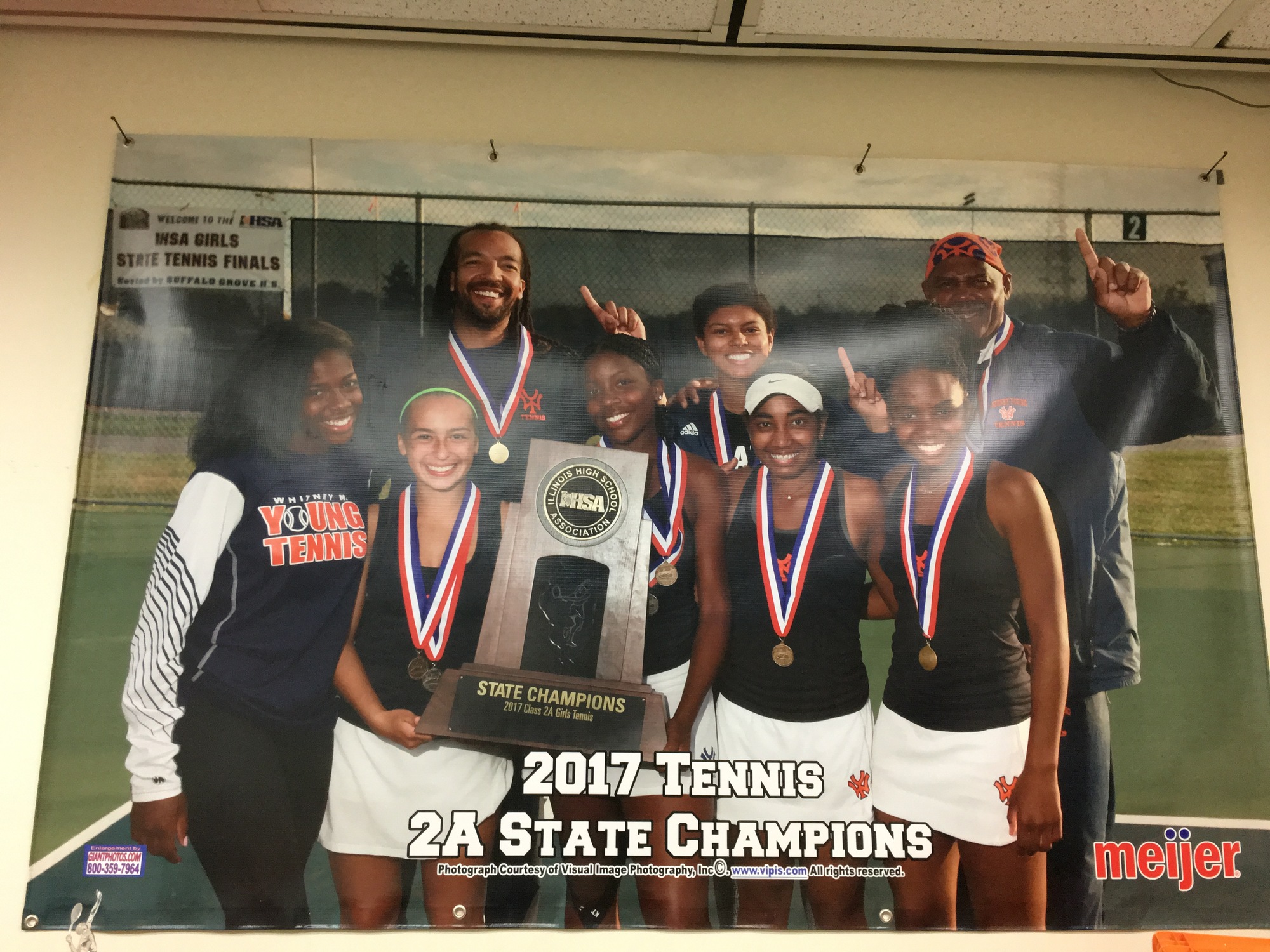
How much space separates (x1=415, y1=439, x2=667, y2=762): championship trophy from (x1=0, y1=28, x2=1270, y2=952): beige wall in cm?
100

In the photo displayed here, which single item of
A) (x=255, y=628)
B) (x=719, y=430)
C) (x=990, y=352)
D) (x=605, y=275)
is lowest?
(x=255, y=628)

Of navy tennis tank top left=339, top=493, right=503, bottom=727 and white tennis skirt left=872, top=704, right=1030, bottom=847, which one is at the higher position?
navy tennis tank top left=339, top=493, right=503, bottom=727

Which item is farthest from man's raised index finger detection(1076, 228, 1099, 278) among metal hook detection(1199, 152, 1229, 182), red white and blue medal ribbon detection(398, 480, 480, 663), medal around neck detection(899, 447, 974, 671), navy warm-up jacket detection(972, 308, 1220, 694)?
red white and blue medal ribbon detection(398, 480, 480, 663)

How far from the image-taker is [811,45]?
7.91 ft

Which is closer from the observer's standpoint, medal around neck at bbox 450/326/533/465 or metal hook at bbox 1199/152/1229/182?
medal around neck at bbox 450/326/533/465

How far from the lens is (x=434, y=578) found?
215 centimetres

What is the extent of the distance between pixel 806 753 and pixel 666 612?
0.49 metres

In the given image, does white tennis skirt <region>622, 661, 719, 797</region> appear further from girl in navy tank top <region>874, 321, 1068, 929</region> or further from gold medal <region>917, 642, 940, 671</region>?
gold medal <region>917, 642, 940, 671</region>

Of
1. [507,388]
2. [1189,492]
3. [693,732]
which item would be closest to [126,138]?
[507,388]

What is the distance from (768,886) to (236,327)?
6.54 ft

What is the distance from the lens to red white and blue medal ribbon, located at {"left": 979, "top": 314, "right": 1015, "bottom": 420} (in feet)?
7.39

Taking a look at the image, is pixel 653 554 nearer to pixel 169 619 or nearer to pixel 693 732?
pixel 693 732

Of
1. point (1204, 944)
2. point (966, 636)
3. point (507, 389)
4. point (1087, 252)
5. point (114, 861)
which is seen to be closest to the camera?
point (1204, 944)

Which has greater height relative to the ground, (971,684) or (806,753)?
(971,684)
